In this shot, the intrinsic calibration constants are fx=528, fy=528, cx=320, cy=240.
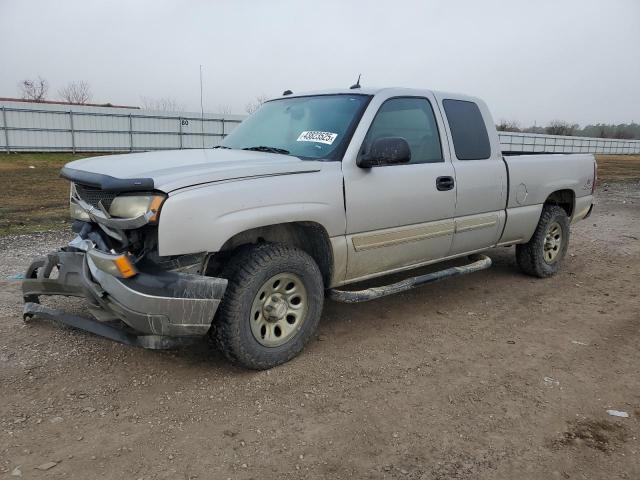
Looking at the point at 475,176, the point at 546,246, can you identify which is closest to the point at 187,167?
the point at 475,176

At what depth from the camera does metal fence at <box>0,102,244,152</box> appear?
2481 cm

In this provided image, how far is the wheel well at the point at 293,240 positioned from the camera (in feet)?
11.6

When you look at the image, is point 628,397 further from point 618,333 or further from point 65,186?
point 65,186

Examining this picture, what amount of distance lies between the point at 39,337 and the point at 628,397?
4.16 m

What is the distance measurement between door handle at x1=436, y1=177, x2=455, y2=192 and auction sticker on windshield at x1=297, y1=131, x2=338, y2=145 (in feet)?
3.38

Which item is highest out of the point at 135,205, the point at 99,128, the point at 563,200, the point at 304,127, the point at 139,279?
the point at 99,128

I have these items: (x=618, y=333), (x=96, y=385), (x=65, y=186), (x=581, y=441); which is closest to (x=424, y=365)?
(x=581, y=441)

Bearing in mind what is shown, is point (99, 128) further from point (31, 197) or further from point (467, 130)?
point (467, 130)

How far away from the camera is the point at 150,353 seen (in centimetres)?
384

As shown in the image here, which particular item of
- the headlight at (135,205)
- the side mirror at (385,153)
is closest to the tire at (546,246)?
the side mirror at (385,153)

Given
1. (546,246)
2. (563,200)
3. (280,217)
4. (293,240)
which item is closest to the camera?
(280,217)

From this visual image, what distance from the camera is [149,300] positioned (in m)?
3.02

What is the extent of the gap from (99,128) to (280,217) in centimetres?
2640

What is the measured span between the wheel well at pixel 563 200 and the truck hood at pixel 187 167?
3.53 m
